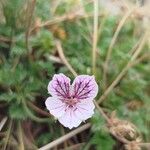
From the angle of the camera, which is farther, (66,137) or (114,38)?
(114,38)

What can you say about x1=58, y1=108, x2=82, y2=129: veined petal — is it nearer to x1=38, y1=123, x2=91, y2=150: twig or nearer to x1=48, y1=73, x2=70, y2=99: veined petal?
x1=48, y1=73, x2=70, y2=99: veined petal

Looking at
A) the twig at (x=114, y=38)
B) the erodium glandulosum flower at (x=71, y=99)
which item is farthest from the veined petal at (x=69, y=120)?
the twig at (x=114, y=38)

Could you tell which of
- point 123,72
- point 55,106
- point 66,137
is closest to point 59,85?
point 55,106

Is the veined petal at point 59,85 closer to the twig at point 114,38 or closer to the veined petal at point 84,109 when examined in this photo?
the veined petal at point 84,109

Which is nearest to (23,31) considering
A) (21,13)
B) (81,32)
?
(21,13)

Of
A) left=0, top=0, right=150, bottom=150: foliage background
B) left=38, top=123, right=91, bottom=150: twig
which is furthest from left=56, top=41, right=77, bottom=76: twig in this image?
left=38, top=123, right=91, bottom=150: twig

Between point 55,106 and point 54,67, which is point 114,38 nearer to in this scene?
point 54,67
